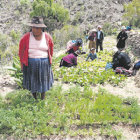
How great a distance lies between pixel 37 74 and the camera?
281 centimetres

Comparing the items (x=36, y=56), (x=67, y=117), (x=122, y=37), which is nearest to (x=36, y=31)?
(x=36, y=56)

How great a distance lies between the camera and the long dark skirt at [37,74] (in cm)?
275

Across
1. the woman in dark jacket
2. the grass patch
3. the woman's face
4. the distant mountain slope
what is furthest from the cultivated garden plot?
the distant mountain slope

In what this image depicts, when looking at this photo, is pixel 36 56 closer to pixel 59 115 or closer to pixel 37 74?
pixel 37 74

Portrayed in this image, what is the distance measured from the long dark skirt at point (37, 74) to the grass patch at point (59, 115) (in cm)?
30

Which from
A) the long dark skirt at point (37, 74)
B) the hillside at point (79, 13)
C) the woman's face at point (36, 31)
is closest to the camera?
the woman's face at point (36, 31)

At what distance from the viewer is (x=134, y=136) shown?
8.55ft

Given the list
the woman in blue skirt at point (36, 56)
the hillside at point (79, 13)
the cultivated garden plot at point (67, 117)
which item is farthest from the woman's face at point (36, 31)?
the hillside at point (79, 13)

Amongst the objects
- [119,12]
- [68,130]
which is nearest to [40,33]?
[68,130]

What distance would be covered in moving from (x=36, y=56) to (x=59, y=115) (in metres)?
1.13

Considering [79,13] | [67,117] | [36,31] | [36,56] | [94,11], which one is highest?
[94,11]

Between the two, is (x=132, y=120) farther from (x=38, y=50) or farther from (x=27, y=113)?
(x=38, y=50)

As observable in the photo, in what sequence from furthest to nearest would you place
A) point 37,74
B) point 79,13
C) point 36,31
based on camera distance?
point 79,13 → point 37,74 → point 36,31

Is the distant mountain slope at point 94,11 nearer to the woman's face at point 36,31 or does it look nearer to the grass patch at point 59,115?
the grass patch at point 59,115
